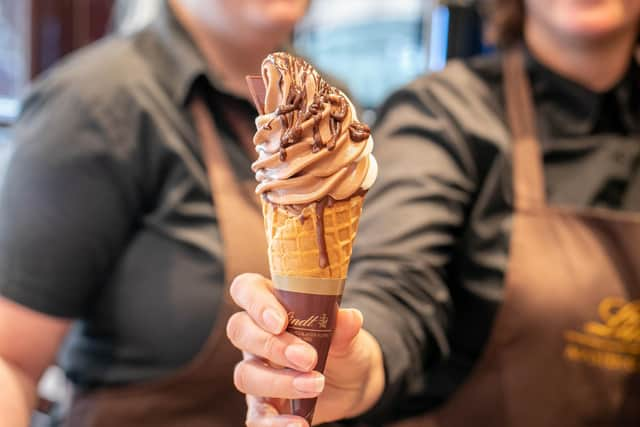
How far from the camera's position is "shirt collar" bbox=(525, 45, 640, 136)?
141 cm

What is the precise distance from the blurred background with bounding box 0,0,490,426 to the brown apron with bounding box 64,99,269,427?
12.2 inches

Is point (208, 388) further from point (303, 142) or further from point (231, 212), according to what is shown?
point (303, 142)

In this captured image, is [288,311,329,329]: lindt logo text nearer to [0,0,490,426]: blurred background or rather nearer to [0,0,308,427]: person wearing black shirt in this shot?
[0,0,308,427]: person wearing black shirt

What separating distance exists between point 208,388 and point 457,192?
60cm

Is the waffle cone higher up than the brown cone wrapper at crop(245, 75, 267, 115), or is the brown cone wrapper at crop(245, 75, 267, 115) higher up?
the brown cone wrapper at crop(245, 75, 267, 115)

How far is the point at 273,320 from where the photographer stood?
69 centimetres

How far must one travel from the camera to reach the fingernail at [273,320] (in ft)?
2.27

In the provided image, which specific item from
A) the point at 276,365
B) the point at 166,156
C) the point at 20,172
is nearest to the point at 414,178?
the point at 166,156

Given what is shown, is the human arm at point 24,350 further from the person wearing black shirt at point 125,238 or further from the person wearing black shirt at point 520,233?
the person wearing black shirt at point 520,233

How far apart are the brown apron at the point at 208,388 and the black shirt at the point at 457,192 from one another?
243 millimetres

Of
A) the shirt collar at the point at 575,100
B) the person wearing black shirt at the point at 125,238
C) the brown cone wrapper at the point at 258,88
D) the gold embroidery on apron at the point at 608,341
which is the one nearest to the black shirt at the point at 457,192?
the shirt collar at the point at 575,100

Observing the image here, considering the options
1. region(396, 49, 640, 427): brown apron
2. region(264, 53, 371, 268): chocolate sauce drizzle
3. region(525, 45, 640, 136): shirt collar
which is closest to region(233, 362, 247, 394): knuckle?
region(264, 53, 371, 268): chocolate sauce drizzle

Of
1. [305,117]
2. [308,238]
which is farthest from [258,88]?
[308,238]

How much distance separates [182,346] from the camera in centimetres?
128
